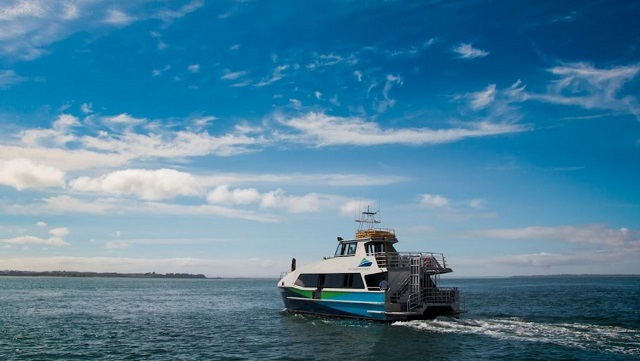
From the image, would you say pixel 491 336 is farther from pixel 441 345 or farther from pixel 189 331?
pixel 189 331

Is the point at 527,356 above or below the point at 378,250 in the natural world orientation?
below

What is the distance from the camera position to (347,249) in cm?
3534

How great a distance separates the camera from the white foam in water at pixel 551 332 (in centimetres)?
2344

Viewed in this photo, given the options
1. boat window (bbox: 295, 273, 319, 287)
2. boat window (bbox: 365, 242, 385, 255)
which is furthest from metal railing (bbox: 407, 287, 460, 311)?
boat window (bbox: 295, 273, 319, 287)

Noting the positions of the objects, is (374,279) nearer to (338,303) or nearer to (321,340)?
(338,303)

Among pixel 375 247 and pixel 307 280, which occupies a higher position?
pixel 375 247

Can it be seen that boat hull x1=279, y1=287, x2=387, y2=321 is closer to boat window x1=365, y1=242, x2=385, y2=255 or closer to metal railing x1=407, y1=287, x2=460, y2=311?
metal railing x1=407, y1=287, x2=460, y2=311

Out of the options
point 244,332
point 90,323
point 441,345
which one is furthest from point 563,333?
point 90,323

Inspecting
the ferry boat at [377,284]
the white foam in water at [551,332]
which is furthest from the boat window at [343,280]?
the white foam in water at [551,332]

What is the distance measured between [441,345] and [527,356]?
397 cm

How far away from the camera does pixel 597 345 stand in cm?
2320

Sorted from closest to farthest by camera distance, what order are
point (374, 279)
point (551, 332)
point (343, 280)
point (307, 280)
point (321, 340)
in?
1. point (321, 340)
2. point (551, 332)
3. point (374, 279)
4. point (343, 280)
5. point (307, 280)

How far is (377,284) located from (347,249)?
4.09 meters

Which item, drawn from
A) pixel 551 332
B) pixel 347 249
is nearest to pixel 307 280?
pixel 347 249
